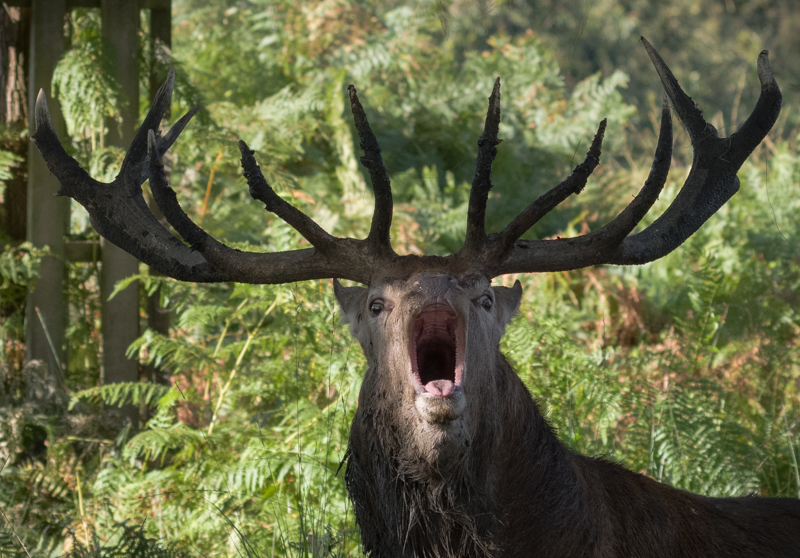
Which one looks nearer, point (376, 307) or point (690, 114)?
point (376, 307)

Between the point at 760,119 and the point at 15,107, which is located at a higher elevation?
the point at 15,107

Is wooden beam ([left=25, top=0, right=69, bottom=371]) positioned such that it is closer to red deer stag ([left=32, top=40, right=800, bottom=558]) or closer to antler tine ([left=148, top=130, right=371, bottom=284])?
red deer stag ([left=32, top=40, right=800, bottom=558])

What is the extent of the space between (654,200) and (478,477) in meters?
1.31

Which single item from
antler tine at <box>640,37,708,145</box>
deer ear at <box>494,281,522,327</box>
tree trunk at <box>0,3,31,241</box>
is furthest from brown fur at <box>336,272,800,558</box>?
tree trunk at <box>0,3,31,241</box>

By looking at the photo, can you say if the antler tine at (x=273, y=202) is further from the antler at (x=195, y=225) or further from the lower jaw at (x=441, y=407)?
the lower jaw at (x=441, y=407)

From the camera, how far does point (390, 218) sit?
324cm

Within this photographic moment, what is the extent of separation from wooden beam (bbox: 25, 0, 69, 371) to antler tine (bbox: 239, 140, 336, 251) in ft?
9.98

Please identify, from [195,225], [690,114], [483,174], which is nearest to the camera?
[483,174]

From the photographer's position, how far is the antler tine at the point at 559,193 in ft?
10.2

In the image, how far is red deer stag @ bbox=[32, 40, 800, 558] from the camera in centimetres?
287

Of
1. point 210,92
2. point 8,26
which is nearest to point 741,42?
point 210,92

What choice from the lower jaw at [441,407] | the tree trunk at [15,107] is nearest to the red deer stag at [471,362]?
the lower jaw at [441,407]

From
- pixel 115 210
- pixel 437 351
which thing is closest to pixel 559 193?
pixel 437 351

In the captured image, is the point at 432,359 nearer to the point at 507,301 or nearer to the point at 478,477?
the point at 478,477
